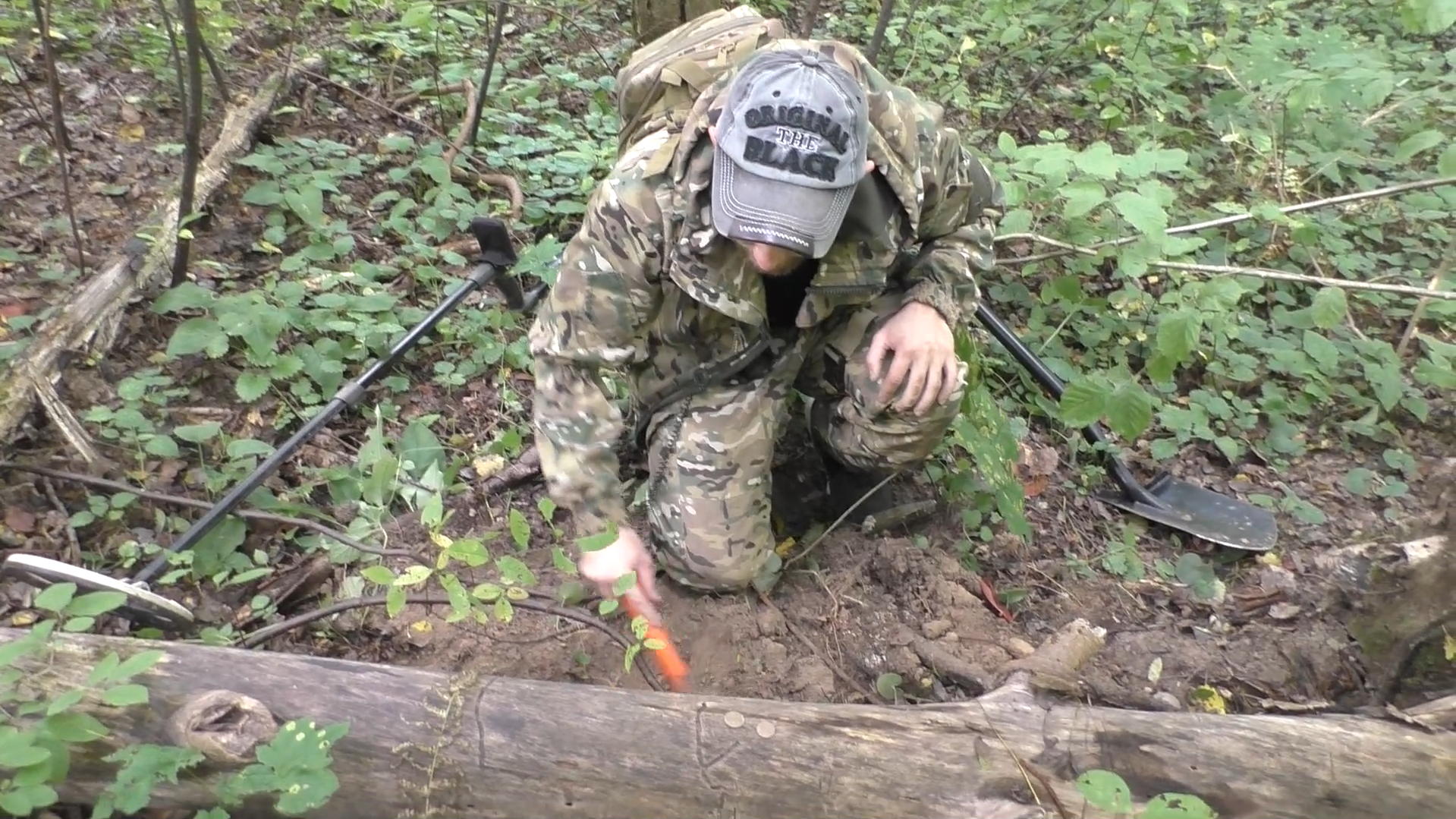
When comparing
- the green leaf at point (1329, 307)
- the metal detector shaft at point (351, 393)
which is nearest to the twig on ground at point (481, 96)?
the metal detector shaft at point (351, 393)

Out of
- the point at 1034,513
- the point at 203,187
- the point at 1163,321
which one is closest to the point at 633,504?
the point at 1034,513

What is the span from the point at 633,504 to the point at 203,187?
2171 mm

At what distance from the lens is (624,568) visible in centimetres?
200

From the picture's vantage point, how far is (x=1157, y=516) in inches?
115

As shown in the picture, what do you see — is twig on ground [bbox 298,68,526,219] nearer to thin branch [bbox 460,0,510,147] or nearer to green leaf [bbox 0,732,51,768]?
thin branch [bbox 460,0,510,147]

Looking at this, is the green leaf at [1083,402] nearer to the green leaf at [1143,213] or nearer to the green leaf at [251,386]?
the green leaf at [1143,213]

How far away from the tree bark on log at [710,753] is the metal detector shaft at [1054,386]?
1.40 meters

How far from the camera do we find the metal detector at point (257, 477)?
6.32 ft

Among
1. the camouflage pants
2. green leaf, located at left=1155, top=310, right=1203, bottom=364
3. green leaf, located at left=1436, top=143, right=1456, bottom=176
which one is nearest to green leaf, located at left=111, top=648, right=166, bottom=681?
the camouflage pants

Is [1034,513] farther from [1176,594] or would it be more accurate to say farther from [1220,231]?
[1220,231]

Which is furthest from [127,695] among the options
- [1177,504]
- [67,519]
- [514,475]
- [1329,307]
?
[1329,307]

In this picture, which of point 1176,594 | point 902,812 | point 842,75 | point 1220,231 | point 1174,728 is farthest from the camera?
point 1220,231

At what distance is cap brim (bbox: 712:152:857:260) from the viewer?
5.96 feet

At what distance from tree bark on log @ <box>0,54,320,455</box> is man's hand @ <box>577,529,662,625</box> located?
1.58 meters
